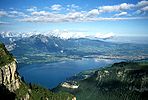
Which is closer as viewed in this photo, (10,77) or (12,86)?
(12,86)

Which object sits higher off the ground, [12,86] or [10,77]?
[10,77]

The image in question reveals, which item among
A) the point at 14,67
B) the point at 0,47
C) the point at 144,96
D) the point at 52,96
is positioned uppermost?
the point at 0,47

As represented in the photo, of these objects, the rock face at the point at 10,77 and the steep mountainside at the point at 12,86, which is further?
the rock face at the point at 10,77

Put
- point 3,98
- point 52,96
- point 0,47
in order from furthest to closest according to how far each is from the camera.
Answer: point 52,96 < point 0,47 < point 3,98

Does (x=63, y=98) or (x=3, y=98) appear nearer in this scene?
(x=3, y=98)

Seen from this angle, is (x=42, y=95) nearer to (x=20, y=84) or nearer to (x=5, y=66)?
(x=20, y=84)

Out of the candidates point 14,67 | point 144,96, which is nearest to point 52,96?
point 14,67

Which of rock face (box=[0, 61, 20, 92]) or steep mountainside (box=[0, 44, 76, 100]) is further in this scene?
rock face (box=[0, 61, 20, 92])

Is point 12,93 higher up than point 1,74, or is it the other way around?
point 1,74
